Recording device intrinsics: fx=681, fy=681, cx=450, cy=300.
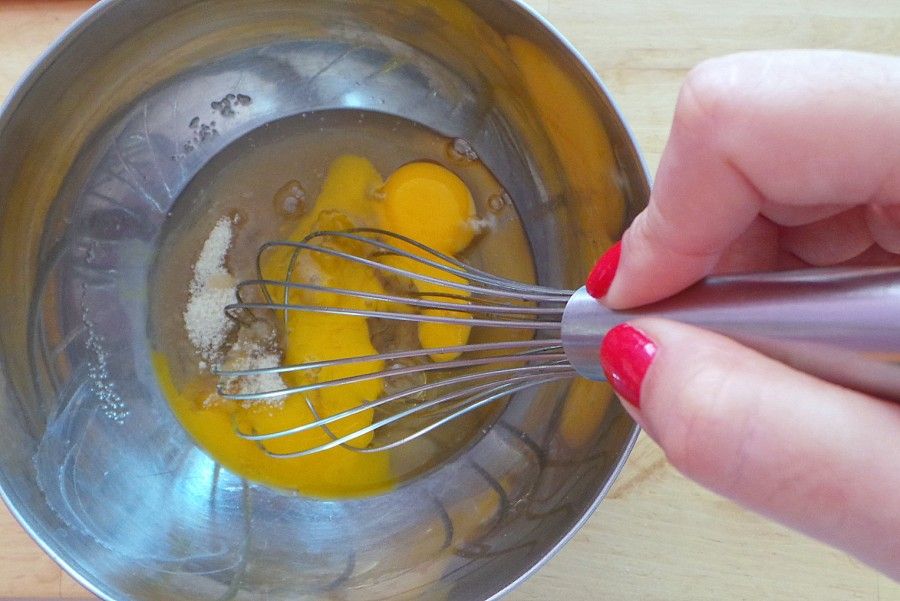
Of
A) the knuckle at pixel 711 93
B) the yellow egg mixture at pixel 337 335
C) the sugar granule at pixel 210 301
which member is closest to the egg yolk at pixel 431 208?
the yellow egg mixture at pixel 337 335

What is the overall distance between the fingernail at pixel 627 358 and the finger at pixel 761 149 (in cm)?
4

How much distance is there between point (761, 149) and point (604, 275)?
137 mm

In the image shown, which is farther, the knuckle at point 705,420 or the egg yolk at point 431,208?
the egg yolk at point 431,208

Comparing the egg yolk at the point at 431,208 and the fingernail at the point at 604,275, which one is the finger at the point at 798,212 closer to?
the fingernail at the point at 604,275

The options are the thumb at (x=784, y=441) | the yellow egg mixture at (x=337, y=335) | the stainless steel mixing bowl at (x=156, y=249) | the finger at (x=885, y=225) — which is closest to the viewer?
the thumb at (x=784, y=441)

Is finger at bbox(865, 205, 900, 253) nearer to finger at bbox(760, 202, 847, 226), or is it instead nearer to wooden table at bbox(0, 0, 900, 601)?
finger at bbox(760, 202, 847, 226)

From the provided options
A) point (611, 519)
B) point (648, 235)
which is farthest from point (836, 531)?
point (611, 519)

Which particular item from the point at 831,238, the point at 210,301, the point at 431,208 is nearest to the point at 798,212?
the point at 831,238

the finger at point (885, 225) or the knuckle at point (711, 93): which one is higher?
the knuckle at point (711, 93)

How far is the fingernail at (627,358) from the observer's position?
0.42 m

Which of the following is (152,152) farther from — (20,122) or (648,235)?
(648,235)

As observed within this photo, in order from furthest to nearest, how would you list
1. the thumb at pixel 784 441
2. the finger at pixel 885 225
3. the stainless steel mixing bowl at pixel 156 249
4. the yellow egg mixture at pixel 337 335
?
→ the yellow egg mixture at pixel 337 335 < the stainless steel mixing bowl at pixel 156 249 < the finger at pixel 885 225 < the thumb at pixel 784 441

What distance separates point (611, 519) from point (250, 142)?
2.00 feet

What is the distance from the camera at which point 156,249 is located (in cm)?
83
